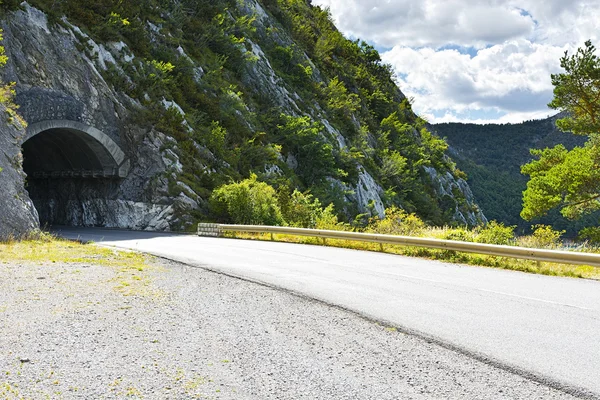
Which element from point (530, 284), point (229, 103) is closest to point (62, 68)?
point (229, 103)

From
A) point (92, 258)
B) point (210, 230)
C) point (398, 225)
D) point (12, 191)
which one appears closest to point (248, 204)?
point (210, 230)

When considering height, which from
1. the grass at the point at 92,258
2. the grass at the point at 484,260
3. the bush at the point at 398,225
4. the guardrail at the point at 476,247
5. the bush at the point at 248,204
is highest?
the bush at the point at 248,204

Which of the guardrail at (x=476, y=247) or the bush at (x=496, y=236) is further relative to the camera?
the bush at (x=496, y=236)

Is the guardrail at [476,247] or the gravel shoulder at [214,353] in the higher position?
the guardrail at [476,247]

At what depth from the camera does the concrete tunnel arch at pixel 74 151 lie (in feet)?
90.6

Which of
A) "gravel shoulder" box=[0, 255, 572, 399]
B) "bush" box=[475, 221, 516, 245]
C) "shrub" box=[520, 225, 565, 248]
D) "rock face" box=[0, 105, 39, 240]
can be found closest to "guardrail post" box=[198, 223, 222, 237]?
"rock face" box=[0, 105, 39, 240]

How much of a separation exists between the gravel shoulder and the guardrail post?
618 inches

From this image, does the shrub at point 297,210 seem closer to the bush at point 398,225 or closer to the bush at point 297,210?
the bush at point 297,210

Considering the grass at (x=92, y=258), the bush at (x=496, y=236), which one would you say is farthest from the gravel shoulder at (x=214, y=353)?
the bush at (x=496, y=236)

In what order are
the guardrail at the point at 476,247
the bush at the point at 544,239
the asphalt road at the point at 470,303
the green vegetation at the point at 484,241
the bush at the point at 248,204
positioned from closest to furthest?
the asphalt road at the point at 470,303 → the guardrail at the point at 476,247 → the green vegetation at the point at 484,241 → the bush at the point at 544,239 → the bush at the point at 248,204

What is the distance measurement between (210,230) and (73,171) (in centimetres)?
1281

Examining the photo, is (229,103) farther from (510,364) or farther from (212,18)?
(510,364)

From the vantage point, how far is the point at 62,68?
27.7 m

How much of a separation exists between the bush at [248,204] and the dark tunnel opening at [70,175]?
674cm
